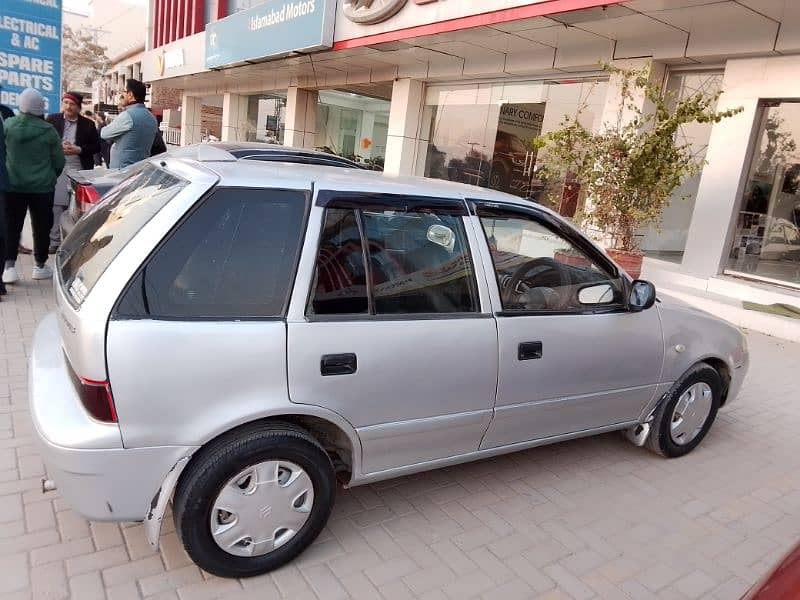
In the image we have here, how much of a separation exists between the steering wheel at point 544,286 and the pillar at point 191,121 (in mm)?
26578

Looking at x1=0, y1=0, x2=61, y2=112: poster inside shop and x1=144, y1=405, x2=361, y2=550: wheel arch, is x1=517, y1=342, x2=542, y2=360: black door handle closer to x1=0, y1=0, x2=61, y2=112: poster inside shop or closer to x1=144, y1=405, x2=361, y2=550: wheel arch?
x1=144, y1=405, x2=361, y2=550: wheel arch

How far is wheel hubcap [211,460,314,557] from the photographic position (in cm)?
235

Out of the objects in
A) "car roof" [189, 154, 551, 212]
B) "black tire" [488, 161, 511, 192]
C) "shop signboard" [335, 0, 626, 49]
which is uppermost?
"shop signboard" [335, 0, 626, 49]

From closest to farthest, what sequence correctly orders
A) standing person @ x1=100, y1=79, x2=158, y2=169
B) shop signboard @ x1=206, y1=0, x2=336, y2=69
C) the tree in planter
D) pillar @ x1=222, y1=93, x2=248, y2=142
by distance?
standing person @ x1=100, y1=79, x2=158, y2=169 → shop signboard @ x1=206, y1=0, x2=336, y2=69 → pillar @ x1=222, y1=93, x2=248, y2=142 → the tree in planter

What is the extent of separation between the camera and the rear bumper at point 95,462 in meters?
2.12

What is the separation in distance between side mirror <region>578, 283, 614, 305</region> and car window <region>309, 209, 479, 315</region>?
78 cm

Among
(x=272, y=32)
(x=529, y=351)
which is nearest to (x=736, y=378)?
(x=529, y=351)

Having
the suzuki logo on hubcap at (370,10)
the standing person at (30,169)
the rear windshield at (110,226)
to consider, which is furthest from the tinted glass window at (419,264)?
the suzuki logo on hubcap at (370,10)

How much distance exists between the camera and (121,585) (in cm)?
238

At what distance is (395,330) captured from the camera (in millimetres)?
2607

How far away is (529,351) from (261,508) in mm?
1471

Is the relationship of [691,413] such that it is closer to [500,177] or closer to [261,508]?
[261,508]

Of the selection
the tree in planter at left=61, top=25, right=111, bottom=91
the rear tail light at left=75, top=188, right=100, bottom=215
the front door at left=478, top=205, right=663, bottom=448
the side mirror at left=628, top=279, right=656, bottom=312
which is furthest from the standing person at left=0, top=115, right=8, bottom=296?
the tree in planter at left=61, top=25, right=111, bottom=91

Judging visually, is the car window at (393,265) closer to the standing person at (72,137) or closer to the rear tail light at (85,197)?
the rear tail light at (85,197)
